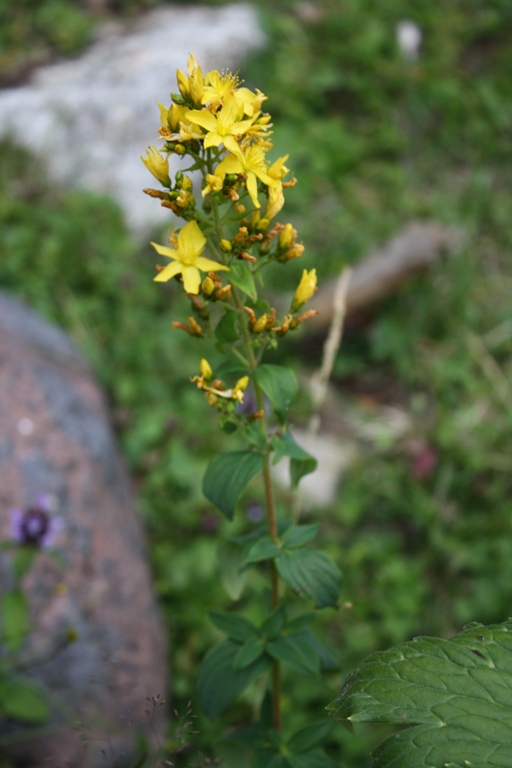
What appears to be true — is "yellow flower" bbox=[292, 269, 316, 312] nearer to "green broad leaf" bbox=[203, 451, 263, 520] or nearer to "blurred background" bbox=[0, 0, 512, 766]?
"green broad leaf" bbox=[203, 451, 263, 520]

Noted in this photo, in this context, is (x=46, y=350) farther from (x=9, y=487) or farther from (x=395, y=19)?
(x=395, y=19)

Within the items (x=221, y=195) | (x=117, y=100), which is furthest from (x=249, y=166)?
(x=117, y=100)

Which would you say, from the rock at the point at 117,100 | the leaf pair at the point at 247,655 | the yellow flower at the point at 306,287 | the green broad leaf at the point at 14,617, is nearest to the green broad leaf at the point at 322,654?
the leaf pair at the point at 247,655

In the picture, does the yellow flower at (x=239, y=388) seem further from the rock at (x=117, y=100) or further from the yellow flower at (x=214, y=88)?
the rock at (x=117, y=100)

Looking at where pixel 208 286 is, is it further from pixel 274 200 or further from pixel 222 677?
pixel 222 677

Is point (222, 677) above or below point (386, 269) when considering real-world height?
below

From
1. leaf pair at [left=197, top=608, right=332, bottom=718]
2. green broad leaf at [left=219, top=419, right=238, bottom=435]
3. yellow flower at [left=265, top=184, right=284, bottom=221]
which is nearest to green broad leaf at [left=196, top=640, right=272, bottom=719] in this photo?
leaf pair at [left=197, top=608, right=332, bottom=718]
